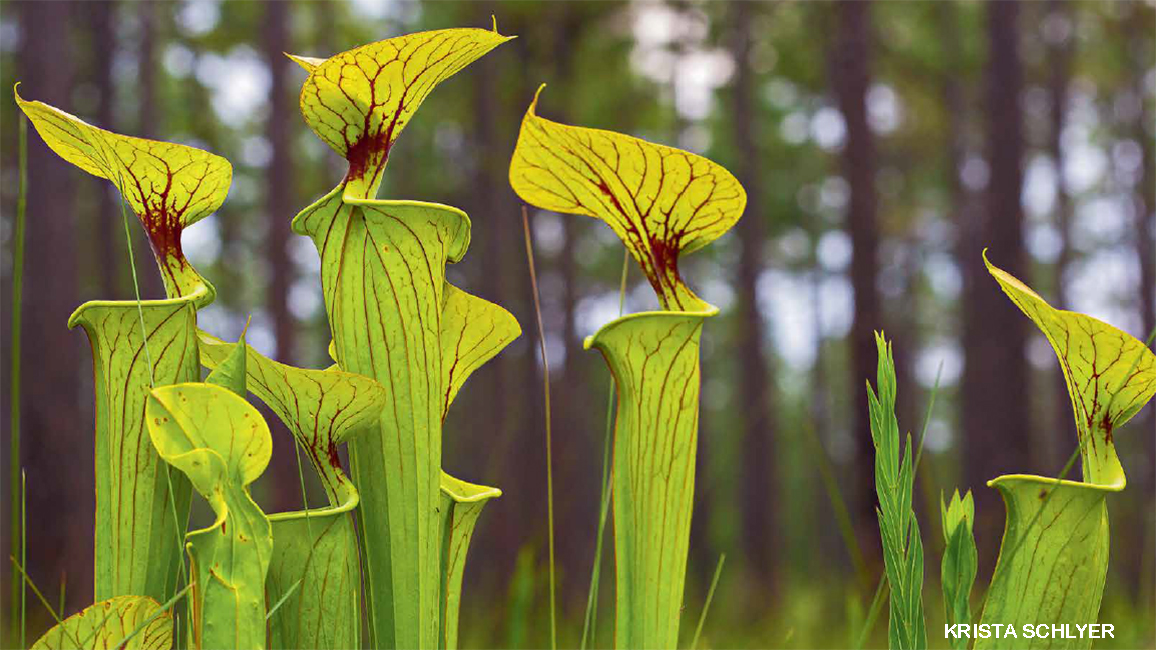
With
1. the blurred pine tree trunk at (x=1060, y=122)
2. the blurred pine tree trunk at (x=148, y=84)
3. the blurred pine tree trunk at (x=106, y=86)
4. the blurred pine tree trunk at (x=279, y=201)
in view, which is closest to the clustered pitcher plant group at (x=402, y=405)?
the blurred pine tree trunk at (x=279, y=201)

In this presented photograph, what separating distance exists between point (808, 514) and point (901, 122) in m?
9.32

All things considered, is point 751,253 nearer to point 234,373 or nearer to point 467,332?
point 467,332

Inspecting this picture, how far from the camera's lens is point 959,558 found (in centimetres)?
75

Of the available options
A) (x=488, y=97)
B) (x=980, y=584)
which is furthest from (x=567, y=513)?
(x=980, y=584)

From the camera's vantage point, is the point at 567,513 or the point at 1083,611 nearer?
the point at 1083,611

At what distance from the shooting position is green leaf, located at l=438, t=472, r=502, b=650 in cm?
79

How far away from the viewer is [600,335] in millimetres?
778

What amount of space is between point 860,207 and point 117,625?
4.75m

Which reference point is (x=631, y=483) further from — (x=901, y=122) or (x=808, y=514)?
(x=808, y=514)

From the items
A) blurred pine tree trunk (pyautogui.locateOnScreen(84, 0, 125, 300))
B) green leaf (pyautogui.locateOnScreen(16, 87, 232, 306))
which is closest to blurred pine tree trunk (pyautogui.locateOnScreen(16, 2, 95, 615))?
green leaf (pyautogui.locateOnScreen(16, 87, 232, 306))

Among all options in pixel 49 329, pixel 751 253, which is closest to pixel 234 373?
pixel 49 329

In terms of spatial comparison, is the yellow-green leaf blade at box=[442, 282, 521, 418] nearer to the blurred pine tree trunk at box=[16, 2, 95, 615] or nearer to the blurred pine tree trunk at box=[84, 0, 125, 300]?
the blurred pine tree trunk at box=[16, 2, 95, 615]

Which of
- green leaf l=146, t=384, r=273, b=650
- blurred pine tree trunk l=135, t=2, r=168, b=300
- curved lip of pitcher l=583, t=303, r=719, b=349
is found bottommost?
green leaf l=146, t=384, r=273, b=650

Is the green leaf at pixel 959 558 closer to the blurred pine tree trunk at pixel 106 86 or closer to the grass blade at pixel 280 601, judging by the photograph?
the grass blade at pixel 280 601
